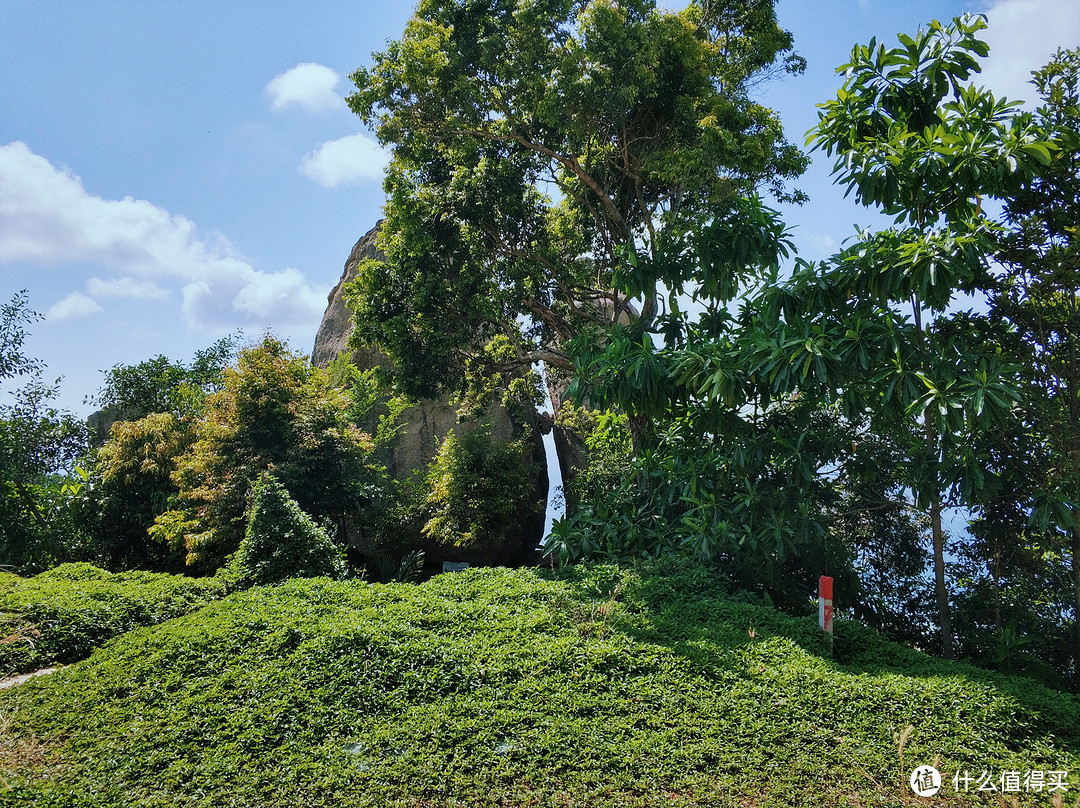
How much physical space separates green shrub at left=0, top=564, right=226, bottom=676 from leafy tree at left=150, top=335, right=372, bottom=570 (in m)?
2.17

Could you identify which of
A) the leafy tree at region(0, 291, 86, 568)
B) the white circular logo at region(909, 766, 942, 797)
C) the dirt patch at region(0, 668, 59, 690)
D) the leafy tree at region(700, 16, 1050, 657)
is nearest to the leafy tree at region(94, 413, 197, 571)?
the leafy tree at region(0, 291, 86, 568)

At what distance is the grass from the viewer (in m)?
3.71

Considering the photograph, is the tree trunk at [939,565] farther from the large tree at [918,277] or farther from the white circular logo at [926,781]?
the white circular logo at [926,781]

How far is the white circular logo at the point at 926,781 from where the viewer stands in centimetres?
361

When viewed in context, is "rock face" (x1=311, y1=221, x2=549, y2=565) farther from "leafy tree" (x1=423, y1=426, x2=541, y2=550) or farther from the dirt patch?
the dirt patch

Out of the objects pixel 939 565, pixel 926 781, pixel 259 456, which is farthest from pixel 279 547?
pixel 939 565

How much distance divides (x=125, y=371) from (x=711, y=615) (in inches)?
510

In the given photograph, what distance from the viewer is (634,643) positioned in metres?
5.09

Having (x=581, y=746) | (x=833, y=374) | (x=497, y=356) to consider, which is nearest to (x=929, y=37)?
(x=833, y=374)

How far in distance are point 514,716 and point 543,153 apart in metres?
7.97

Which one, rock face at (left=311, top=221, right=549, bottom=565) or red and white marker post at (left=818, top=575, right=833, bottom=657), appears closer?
red and white marker post at (left=818, top=575, right=833, bottom=657)

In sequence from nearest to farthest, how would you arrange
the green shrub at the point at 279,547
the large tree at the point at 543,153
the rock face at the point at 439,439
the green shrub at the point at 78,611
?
the green shrub at the point at 78,611
the green shrub at the point at 279,547
the large tree at the point at 543,153
the rock face at the point at 439,439

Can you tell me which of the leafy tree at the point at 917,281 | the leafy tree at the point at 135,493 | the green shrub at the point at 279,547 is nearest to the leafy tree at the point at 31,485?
the leafy tree at the point at 135,493

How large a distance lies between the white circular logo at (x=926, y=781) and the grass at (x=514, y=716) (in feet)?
0.16
